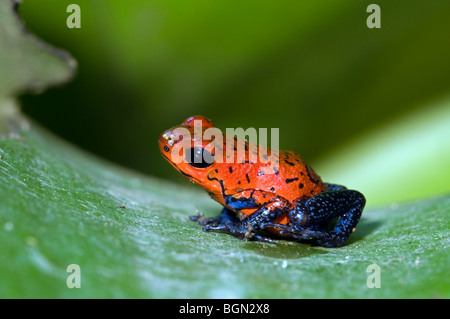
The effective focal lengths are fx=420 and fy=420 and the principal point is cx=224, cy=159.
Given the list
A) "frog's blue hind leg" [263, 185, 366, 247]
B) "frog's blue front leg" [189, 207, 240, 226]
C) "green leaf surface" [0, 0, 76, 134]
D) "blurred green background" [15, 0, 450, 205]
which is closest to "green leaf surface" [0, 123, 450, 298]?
"frog's blue hind leg" [263, 185, 366, 247]

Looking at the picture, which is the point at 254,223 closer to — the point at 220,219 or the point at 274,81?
the point at 220,219

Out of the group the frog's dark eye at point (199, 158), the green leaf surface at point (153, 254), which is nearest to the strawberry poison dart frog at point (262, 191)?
the frog's dark eye at point (199, 158)

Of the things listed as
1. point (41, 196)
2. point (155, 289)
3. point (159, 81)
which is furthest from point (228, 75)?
point (155, 289)

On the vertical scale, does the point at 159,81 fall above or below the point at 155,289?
above

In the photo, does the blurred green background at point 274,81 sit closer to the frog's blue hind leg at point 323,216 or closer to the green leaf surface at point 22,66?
the green leaf surface at point 22,66
